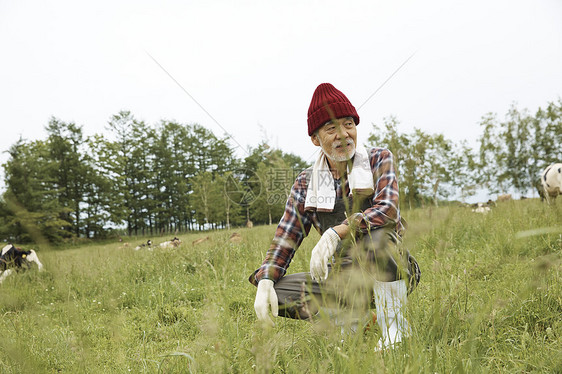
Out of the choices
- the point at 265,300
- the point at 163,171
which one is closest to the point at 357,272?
the point at 265,300

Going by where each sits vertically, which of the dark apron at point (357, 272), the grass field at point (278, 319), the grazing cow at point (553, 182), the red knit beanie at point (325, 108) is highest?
the red knit beanie at point (325, 108)

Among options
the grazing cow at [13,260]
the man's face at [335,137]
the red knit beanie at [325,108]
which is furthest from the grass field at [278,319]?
the red knit beanie at [325,108]

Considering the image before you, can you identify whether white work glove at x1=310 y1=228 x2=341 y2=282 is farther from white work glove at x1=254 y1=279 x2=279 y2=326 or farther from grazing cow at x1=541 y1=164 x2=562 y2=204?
grazing cow at x1=541 y1=164 x2=562 y2=204

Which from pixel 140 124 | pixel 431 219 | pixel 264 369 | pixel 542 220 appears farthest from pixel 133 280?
pixel 140 124

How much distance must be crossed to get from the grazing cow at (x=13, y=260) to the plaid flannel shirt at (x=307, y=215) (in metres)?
5.48

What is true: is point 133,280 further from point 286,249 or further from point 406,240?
point 406,240

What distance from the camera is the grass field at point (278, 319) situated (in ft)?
3.33

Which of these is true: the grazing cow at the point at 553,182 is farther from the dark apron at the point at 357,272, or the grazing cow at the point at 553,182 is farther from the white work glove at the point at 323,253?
the white work glove at the point at 323,253

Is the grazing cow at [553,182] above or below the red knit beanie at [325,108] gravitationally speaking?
below

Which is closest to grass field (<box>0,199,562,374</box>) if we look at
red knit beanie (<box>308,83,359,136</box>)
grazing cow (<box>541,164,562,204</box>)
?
red knit beanie (<box>308,83,359,136</box>)

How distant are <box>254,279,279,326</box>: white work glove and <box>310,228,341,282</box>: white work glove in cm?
36

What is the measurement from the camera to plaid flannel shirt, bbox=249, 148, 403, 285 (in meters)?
1.78

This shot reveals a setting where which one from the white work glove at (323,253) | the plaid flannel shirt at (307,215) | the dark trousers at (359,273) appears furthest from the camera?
the plaid flannel shirt at (307,215)

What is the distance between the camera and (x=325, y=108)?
7.19ft
